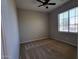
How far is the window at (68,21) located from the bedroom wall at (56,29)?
28 centimetres

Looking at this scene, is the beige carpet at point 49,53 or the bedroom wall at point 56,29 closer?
the beige carpet at point 49,53

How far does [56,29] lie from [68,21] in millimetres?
1394

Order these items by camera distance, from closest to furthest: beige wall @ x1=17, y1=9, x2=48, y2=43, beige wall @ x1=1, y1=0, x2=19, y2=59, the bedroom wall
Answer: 1. beige wall @ x1=1, y1=0, x2=19, y2=59
2. the bedroom wall
3. beige wall @ x1=17, y1=9, x2=48, y2=43

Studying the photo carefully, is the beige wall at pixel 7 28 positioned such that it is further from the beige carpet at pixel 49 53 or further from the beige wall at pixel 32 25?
the beige wall at pixel 32 25

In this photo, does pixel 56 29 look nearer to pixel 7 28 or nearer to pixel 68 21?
pixel 68 21

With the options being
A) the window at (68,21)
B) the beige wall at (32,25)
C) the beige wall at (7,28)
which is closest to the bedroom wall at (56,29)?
the window at (68,21)

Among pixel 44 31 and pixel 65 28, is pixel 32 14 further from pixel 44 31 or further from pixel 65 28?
pixel 65 28

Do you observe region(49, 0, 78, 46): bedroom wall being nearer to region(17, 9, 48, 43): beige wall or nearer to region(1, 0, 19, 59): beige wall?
region(17, 9, 48, 43): beige wall

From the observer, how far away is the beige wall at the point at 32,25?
202 inches

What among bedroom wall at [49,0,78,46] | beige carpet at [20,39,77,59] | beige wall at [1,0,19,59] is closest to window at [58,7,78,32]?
bedroom wall at [49,0,78,46]

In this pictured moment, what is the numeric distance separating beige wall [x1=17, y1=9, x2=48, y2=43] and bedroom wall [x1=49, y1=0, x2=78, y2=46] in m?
0.54

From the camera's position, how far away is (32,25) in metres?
5.70

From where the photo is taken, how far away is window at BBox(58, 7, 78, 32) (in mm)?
4020

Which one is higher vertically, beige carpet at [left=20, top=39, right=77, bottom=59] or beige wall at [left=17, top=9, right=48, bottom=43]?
beige wall at [left=17, top=9, right=48, bottom=43]
